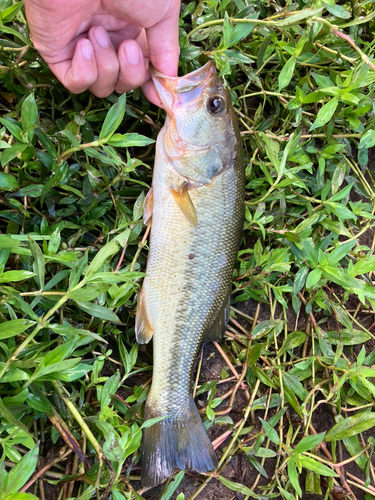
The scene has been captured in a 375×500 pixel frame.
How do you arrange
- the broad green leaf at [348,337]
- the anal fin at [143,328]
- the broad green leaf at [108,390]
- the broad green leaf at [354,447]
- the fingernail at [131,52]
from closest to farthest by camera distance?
1. the broad green leaf at [108,390]
2. the fingernail at [131,52]
3. the anal fin at [143,328]
4. the broad green leaf at [354,447]
5. the broad green leaf at [348,337]

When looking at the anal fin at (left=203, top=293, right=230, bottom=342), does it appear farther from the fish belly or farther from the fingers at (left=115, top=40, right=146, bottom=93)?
the fingers at (left=115, top=40, right=146, bottom=93)

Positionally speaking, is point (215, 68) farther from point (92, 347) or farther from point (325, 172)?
point (92, 347)

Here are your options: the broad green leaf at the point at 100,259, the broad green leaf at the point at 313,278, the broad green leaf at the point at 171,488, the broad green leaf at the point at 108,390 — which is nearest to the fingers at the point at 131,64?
the broad green leaf at the point at 100,259

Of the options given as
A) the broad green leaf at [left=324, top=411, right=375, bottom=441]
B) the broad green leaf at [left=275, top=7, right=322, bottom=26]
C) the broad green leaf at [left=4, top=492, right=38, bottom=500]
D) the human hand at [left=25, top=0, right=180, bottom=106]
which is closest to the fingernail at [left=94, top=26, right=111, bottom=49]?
the human hand at [left=25, top=0, right=180, bottom=106]

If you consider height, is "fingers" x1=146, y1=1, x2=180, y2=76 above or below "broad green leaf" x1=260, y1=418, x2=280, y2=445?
above

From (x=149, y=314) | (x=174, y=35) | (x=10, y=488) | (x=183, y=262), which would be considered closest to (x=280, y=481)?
(x=149, y=314)

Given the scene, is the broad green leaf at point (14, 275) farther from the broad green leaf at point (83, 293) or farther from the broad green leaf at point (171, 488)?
the broad green leaf at point (171, 488)

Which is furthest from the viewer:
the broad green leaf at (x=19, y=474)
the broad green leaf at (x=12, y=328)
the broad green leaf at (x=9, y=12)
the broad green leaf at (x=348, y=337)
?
the broad green leaf at (x=348, y=337)

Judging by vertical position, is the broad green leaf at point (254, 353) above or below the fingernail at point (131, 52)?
below

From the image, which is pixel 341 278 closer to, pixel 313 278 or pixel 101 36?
pixel 313 278
